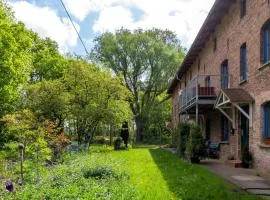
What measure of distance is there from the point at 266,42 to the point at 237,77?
3.33m

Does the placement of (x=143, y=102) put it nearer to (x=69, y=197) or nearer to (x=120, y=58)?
(x=120, y=58)

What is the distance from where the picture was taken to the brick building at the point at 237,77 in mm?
14109

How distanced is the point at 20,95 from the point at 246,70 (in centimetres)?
2008

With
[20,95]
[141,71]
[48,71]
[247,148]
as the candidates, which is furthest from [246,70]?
[141,71]

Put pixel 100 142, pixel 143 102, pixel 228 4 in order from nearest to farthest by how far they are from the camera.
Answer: pixel 228 4 → pixel 100 142 → pixel 143 102

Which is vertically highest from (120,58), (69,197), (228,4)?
(120,58)

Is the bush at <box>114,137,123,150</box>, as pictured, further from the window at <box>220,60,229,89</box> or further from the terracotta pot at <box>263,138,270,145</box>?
the terracotta pot at <box>263,138,270,145</box>

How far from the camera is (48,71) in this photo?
45.0m

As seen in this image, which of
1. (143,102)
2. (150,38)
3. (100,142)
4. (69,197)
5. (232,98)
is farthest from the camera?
(143,102)

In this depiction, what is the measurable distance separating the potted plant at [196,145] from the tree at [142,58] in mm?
30435

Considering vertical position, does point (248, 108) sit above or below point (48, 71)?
below

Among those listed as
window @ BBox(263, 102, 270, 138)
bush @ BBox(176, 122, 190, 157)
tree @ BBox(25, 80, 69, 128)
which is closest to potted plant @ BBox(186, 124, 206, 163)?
bush @ BBox(176, 122, 190, 157)

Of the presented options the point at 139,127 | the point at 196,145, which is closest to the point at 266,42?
the point at 196,145

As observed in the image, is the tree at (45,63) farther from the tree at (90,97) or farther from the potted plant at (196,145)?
the potted plant at (196,145)
